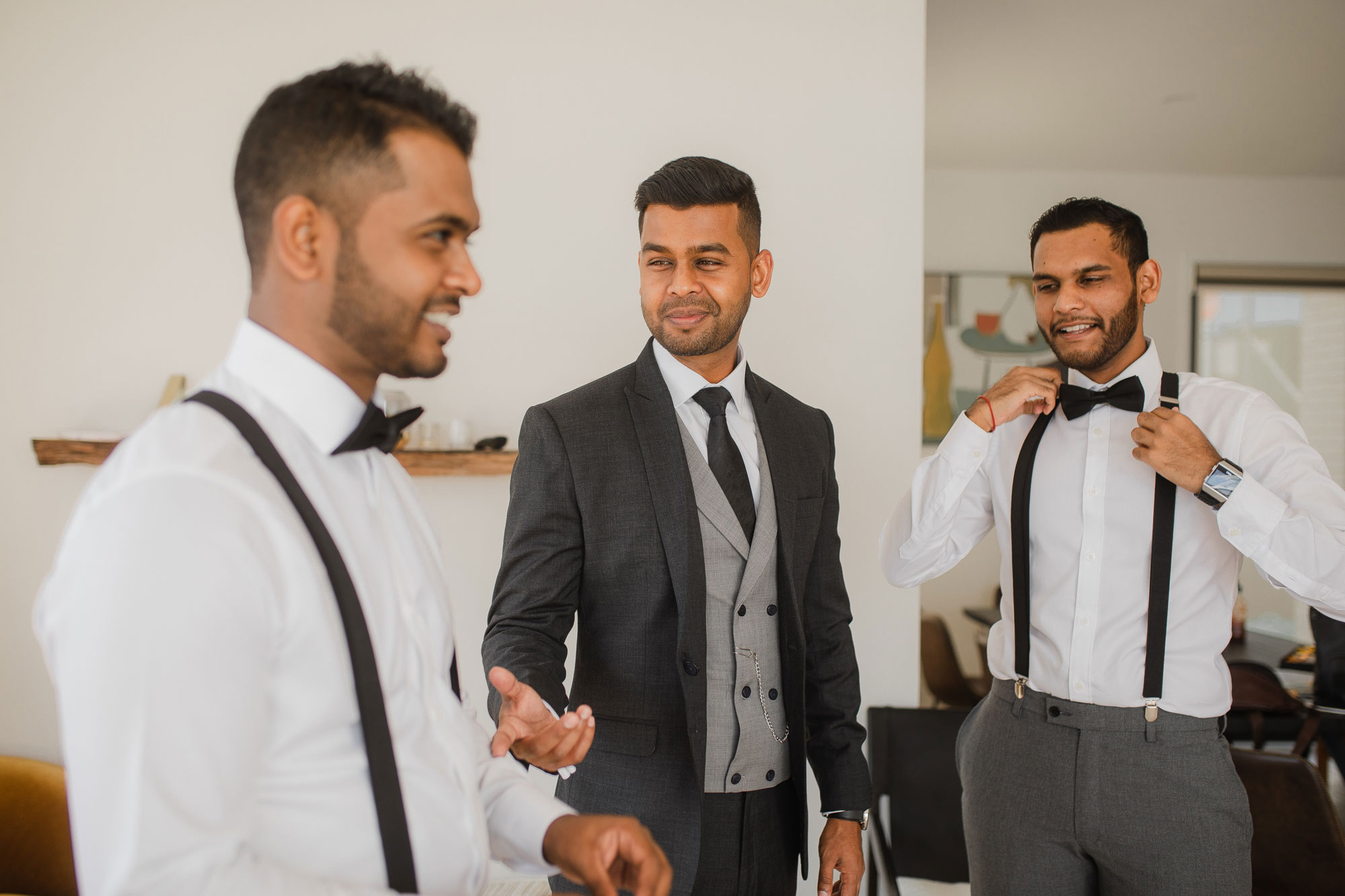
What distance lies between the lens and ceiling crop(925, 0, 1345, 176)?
349cm

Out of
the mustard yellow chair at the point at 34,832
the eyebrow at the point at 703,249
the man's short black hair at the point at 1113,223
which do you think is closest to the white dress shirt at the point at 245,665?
the eyebrow at the point at 703,249

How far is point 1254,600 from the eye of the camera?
5.72 metres

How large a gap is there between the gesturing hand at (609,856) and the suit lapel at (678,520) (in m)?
0.56

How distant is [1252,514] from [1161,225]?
15.0 feet

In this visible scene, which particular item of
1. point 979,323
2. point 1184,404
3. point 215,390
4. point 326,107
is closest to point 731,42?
point 1184,404

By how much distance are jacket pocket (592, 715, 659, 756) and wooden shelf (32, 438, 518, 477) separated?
115 cm

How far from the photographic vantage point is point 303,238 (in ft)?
2.70

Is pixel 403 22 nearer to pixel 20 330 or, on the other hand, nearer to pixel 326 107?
pixel 20 330

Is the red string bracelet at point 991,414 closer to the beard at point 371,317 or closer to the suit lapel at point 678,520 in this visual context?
the suit lapel at point 678,520

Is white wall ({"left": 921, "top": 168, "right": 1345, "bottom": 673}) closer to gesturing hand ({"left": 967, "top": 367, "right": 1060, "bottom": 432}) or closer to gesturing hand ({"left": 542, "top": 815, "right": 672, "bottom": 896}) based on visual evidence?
gesturing hand ({"left": 967, "top": 367, "right": 1060, "bottom": 432})

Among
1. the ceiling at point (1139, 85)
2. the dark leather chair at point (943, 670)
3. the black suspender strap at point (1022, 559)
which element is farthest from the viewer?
the dark leather chair at point (943, 670)

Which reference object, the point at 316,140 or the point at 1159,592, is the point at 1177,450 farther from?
the point at 316,140

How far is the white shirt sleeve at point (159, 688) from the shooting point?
62cm

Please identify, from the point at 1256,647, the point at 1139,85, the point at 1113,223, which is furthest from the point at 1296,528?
the point at 1139,85
